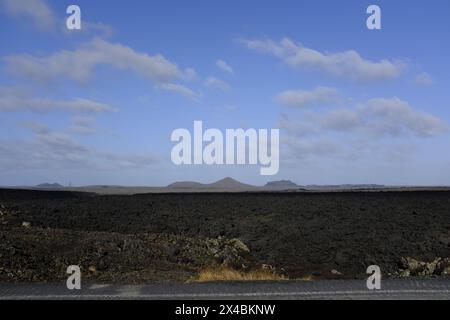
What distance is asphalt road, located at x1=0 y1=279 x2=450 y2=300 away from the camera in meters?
9.63

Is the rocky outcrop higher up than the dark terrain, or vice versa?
the dark terrain

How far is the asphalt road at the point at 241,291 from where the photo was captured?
31.6 feet

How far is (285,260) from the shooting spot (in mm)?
25062

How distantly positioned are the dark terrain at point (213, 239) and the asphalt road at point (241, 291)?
3419 millimetres

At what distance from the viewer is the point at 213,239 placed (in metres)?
28.7

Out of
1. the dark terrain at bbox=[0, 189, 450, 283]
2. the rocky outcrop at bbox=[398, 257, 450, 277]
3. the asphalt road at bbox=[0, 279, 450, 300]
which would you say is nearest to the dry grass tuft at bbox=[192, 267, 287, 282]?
the dark terrain at bbox=[0, 189, 450, 283]

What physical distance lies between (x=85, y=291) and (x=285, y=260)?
630 inches

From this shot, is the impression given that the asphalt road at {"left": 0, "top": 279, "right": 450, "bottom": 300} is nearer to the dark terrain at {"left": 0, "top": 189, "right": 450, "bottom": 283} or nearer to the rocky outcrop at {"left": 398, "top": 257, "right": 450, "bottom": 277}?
the dark terrain at {"left": 0, "top": 189, "right": 450, "bottom": 283}

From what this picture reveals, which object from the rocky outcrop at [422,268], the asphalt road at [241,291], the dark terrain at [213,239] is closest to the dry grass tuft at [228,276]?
the dark terrain at [213,239]

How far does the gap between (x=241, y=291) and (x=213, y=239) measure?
733 inches

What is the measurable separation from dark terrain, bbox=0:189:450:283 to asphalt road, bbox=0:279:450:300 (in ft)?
11.2

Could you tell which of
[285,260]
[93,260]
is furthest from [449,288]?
[285,260]
